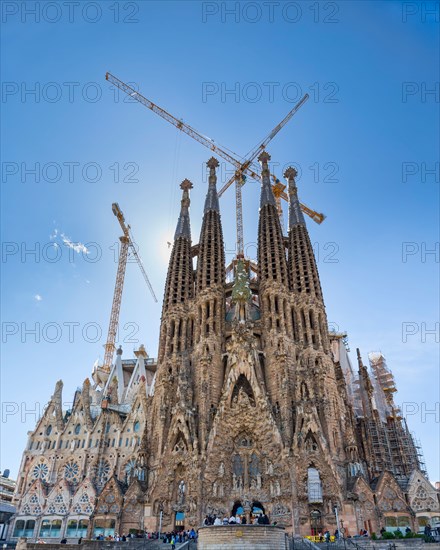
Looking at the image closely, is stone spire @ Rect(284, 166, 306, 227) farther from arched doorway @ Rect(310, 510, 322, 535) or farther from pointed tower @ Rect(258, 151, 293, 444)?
arched doorway @ Rect(310, 510, 322, 535)

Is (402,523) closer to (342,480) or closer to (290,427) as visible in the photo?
(342,480)

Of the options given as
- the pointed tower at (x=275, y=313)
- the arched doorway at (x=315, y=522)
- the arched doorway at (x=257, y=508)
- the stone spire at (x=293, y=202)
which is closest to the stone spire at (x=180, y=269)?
the pointed tower at (x=275, y=313)

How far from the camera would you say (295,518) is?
3603cm

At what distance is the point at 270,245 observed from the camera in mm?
55938

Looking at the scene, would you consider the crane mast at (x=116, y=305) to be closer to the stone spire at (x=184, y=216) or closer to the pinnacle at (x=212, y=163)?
the stone spire at (x=184, y=216)

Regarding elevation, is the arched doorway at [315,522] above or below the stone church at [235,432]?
below

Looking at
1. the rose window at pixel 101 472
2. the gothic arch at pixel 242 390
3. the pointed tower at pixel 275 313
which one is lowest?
the rose window at pixel 101 472

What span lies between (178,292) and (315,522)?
95.7 feet

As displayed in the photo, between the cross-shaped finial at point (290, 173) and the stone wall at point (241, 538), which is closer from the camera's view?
the stone wall at point (241, 538)

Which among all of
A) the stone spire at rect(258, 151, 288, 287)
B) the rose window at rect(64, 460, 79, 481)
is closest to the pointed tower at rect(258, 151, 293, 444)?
the stone spire at rect(258, 151, 288, 287)

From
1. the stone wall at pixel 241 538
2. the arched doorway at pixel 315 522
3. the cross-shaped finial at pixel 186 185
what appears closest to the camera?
the stone wall at pixel 241 538

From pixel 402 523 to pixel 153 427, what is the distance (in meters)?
24.1

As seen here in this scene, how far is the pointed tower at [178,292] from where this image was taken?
5132 centimetres

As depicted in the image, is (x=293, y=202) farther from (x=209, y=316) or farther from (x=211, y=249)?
(x=209, y=316)
